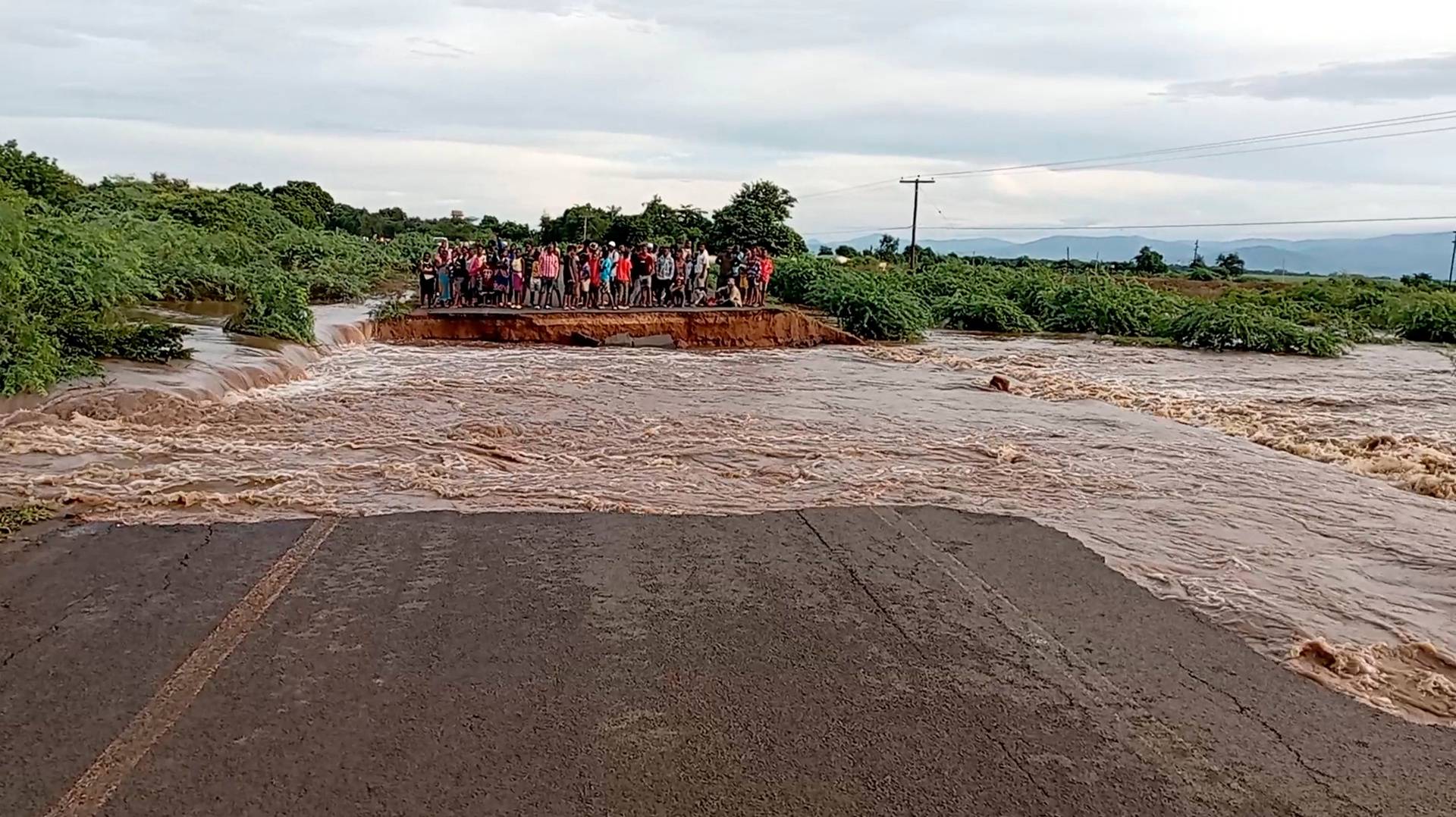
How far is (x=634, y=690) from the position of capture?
5531mm

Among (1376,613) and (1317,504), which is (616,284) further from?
(1376,613)

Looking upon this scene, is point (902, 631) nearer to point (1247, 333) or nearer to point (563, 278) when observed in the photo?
point (563, 278)

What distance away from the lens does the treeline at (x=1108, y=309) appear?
3039 centimetres

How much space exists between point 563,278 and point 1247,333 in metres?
17.3

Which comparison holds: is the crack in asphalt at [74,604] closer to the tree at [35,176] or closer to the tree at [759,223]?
the tree at [35,176]

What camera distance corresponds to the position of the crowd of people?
26.9 meters

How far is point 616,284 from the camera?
91.5 ft

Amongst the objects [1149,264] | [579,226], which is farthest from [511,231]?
[1149,264]

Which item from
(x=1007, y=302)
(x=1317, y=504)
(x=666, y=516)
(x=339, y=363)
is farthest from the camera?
(x=1007, y=302)

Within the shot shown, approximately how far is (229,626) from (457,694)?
160cm

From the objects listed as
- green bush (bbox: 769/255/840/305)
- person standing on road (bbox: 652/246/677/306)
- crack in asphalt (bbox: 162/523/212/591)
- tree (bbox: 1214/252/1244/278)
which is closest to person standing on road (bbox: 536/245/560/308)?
person standing on road (bbox: 652/246/677/306)

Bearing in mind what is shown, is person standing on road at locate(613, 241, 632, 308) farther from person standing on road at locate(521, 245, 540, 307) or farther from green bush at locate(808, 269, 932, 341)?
green bush at locate(808, 269, 932, 341)

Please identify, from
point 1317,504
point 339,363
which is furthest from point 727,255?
point 1317,504

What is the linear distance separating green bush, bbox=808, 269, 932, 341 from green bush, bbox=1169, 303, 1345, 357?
693cm
